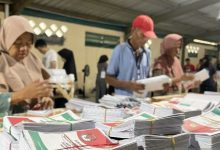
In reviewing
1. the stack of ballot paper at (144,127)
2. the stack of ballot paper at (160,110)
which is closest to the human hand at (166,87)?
the stack of ballot paper at (160,110)

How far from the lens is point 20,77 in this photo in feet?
5.01

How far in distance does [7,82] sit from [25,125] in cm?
86

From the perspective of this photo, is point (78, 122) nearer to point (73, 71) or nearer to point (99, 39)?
point (73, 71)

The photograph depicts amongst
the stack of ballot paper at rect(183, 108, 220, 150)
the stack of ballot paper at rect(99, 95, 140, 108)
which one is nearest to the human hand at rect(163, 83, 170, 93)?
the stack of ballot paper at rect(99, 95, 140, 108)

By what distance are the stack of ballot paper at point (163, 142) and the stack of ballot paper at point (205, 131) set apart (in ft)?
0.13

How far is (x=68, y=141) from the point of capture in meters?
0.60

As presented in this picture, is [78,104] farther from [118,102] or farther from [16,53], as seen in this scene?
[16,53]

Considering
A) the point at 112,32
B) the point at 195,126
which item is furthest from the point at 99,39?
the point at 195,126

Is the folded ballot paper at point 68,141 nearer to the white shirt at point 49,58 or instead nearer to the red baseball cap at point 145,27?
the red baseball cap at point 145,27

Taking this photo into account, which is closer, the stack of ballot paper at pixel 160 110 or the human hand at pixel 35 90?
the stack of ballot paper at pixel 160 110

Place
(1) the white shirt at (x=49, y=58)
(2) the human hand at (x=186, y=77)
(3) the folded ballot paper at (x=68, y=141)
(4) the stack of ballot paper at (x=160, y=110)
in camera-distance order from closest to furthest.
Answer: (3) the folded ballot paper at (x=68, y=141), (4) the stack of ballot paper at (x=160, y=110), (2) the human hand at (x=186, y=77), (1) the white shirt at (x=49, y=58)

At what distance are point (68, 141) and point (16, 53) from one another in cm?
103

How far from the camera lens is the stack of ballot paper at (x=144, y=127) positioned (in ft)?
2.23

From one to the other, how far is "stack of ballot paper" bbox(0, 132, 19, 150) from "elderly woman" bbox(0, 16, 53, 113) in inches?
29.7
